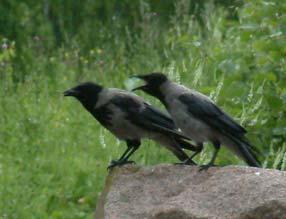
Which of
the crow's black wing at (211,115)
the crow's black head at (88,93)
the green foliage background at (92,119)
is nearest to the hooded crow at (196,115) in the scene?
the crow's black wing at (211,115)

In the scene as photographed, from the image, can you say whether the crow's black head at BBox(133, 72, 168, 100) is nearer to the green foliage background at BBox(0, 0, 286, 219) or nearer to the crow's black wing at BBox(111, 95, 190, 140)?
the crow's black wing at BBox(111, 95, 190, 140)

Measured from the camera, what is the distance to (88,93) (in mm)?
7383

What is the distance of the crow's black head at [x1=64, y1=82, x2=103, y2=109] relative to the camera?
7371 millimetres

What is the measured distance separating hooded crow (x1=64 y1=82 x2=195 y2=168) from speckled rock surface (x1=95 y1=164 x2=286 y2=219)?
31 centimetres

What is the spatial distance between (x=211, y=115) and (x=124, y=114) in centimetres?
61

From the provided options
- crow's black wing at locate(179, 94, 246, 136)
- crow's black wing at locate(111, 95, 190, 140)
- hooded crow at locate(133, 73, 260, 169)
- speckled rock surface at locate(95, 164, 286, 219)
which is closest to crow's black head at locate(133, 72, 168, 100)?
hooded crow at locate(133, 73, 260, 169)

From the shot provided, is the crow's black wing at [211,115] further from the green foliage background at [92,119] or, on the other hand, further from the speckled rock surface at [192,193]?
the green foliage background at [92,119]

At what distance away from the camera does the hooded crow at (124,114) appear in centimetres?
736

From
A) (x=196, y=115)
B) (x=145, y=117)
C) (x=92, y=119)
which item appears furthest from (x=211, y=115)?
(x=92, y=119)

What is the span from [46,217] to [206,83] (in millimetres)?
2290

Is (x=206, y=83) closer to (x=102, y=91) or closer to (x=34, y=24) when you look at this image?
(x=102, y=91)

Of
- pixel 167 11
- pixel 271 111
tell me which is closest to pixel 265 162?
pixel 271 111

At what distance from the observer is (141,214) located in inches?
267

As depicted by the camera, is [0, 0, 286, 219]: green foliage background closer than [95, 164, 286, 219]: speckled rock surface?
No
